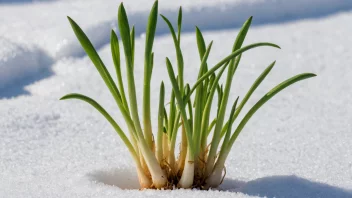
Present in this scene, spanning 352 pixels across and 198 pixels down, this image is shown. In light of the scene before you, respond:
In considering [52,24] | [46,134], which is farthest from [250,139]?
[52,24]

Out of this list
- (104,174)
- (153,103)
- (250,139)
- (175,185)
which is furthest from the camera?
(153,103)

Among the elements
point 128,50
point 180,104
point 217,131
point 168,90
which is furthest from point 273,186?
point 168,90

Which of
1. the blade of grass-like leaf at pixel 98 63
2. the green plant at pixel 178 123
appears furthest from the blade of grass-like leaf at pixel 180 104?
the blade of grass-like leaf at pixel 98 63

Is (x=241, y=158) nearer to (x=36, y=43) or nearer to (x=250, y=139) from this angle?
(x=250, y=139)

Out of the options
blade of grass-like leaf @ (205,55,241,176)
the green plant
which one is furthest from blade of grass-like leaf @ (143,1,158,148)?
blade of grass-like leaf @ (205,55,241,176)

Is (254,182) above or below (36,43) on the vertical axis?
below

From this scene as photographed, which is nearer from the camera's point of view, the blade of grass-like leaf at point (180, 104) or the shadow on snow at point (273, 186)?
the blade of grass-like leaf at point (180, 104)

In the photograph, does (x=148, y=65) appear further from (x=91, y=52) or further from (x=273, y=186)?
(x=273, y=186)

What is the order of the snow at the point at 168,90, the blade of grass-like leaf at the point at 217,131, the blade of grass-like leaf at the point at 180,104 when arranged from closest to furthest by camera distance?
the blade of grass-like leaf at the point at 180,104, the blade of grass-like leaf at the point at 217,131, the snow at the point at 168,90

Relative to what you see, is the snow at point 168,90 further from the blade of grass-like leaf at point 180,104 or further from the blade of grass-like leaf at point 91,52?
the blade of grass-like leaf at point 91,52
